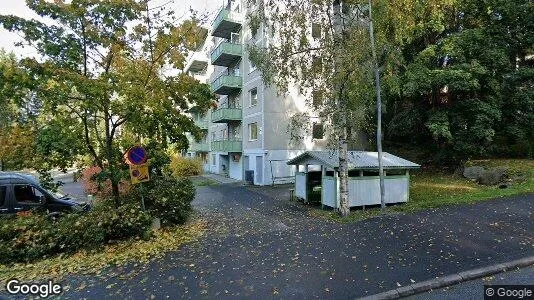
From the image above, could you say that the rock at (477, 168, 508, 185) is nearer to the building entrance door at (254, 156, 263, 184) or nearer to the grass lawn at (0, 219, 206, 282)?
the building entrance door at (254, 156, 263, 184)

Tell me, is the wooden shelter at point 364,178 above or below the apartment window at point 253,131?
below

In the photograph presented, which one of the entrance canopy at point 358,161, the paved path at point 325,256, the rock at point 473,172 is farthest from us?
the rock at point 473,172

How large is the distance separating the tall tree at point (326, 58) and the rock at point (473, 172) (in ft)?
32.7

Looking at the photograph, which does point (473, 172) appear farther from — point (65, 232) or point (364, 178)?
point (65, 232)

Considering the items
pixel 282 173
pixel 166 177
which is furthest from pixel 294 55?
pixel 282 173

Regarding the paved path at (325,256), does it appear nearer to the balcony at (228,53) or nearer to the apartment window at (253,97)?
the apartment window at (253,97)

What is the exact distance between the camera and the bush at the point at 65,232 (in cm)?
757

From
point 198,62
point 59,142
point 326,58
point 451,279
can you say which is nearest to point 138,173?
point 59,142

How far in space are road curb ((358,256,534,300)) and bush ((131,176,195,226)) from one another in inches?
287

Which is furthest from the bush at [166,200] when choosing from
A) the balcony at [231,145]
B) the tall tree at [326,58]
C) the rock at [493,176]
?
the balcony at [231,145]

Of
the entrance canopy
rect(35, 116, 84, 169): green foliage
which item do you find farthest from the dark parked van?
the entrance canopy

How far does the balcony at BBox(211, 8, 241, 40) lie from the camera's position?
84.0ft

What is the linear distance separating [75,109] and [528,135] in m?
A: 23.4

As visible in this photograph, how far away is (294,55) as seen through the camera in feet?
36.6
